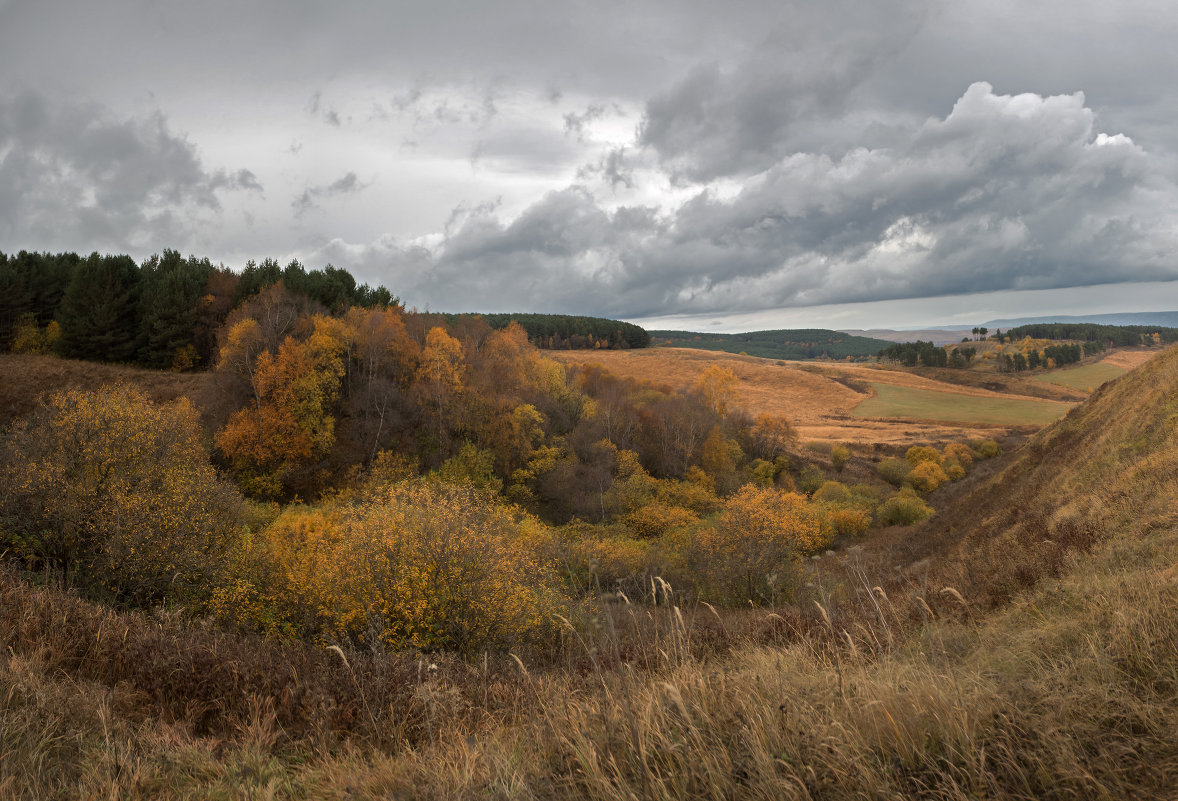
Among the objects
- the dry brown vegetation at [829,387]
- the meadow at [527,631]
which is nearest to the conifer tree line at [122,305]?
the meadow at [527,631]

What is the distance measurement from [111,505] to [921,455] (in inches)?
3305

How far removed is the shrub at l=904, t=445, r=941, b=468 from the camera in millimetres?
74206

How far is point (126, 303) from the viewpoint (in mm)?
58562

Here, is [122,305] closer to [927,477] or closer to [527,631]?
[527,631]

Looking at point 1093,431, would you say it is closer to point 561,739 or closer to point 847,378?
point 561,739

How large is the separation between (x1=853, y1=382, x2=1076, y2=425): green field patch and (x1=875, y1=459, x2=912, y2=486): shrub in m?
37.7

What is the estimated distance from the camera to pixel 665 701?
4852 millimetres

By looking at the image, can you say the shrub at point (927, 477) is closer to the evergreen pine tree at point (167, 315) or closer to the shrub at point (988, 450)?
the shrub at point (988, 450)

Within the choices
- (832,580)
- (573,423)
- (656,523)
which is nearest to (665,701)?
(832,580)

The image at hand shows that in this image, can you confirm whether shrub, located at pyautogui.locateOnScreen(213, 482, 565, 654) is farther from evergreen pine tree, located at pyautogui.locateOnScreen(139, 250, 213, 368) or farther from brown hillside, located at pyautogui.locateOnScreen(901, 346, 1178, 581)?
evergreen pine tree, located at pyautogui.locateOnScreen(139, 250, 213, 368)

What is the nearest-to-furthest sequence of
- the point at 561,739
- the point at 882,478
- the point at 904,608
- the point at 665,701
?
1. the point at 561,739
2. the point at 665,701
3. the point at 904,608
4. the point at 882,478

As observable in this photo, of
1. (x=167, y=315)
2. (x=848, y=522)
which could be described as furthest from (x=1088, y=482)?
(x=167, y=315)

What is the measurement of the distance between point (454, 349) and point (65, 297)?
40632mm

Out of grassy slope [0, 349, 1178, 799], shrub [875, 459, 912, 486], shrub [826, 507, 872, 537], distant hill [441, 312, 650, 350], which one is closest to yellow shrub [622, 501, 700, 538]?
shrub [826, 507, 872, 537]
